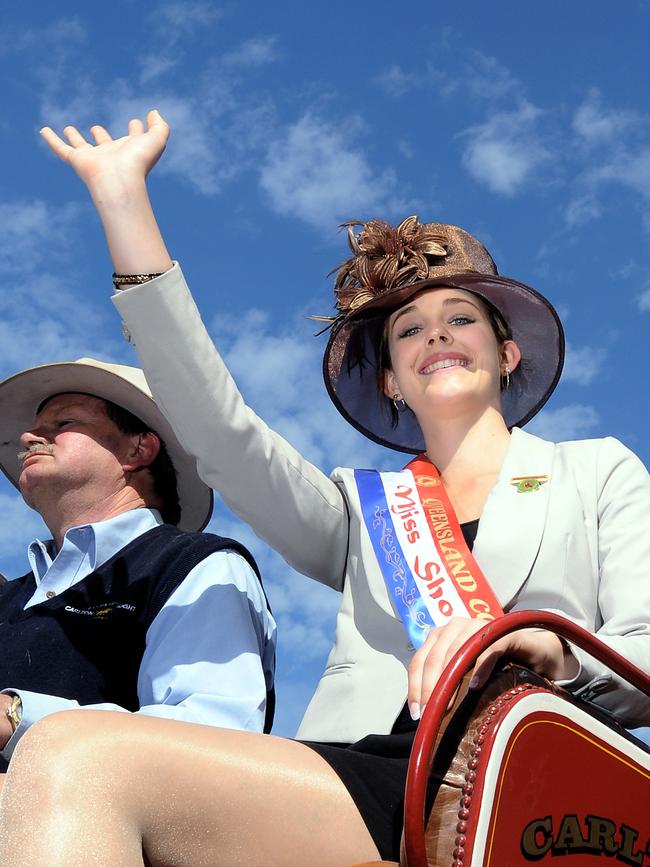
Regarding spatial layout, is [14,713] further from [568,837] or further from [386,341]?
[386,341]

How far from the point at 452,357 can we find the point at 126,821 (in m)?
2.18

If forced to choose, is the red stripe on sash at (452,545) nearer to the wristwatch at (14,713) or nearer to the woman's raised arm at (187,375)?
the woman's raised arm at (187,375)

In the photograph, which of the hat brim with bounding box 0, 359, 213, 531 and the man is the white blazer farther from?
the hat brim with bounding box 0, 359, 213, 531

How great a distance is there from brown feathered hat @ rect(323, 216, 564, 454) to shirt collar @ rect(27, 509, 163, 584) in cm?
85

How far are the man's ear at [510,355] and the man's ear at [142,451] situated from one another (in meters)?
1.40

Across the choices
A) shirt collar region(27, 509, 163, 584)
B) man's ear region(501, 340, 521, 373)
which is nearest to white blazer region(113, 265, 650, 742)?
man's ear region(501, 340, 521, 373)

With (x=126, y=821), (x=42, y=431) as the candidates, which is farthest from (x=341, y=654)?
(x=42, y=431)

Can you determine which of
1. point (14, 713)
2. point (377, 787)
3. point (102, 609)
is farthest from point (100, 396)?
point (377, 787)

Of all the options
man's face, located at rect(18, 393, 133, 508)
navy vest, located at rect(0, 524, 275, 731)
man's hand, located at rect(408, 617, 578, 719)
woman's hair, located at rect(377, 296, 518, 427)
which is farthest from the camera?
man's face, located at rect(18, 393, 133, 508)

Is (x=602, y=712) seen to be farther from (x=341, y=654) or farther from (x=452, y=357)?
(x=452, y=357)

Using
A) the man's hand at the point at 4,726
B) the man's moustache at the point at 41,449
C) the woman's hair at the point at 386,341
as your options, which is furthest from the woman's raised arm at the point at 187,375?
the man's moustache at the point at 41,449

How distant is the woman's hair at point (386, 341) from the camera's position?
4262mm

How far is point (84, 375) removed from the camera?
15.3 feet

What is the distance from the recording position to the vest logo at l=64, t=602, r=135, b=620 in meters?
3.91
